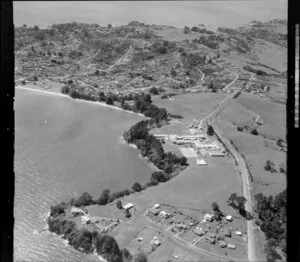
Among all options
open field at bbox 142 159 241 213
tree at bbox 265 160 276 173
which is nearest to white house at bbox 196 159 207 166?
open field at bbox 142 159 241 213

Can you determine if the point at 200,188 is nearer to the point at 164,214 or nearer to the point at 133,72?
the point at 164,214

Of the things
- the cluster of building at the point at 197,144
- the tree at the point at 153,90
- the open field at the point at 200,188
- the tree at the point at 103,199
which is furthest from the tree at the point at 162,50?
the tree at the point at 103,199

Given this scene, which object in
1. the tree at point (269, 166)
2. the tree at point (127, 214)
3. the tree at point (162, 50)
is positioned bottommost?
the tree at point (127, 214)

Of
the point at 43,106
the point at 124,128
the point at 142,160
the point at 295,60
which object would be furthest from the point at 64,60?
the point at 295,60

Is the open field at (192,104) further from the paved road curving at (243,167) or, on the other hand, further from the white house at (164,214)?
the white house at (164,214)

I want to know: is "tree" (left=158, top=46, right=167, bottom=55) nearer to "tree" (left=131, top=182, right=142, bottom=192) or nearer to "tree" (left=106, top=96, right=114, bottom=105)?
"tree" (left=106, top=96, right=114, bottom=105)

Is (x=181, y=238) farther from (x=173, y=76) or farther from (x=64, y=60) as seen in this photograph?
(x=173, y=76)

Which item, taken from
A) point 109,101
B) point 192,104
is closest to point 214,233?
point 192,104
